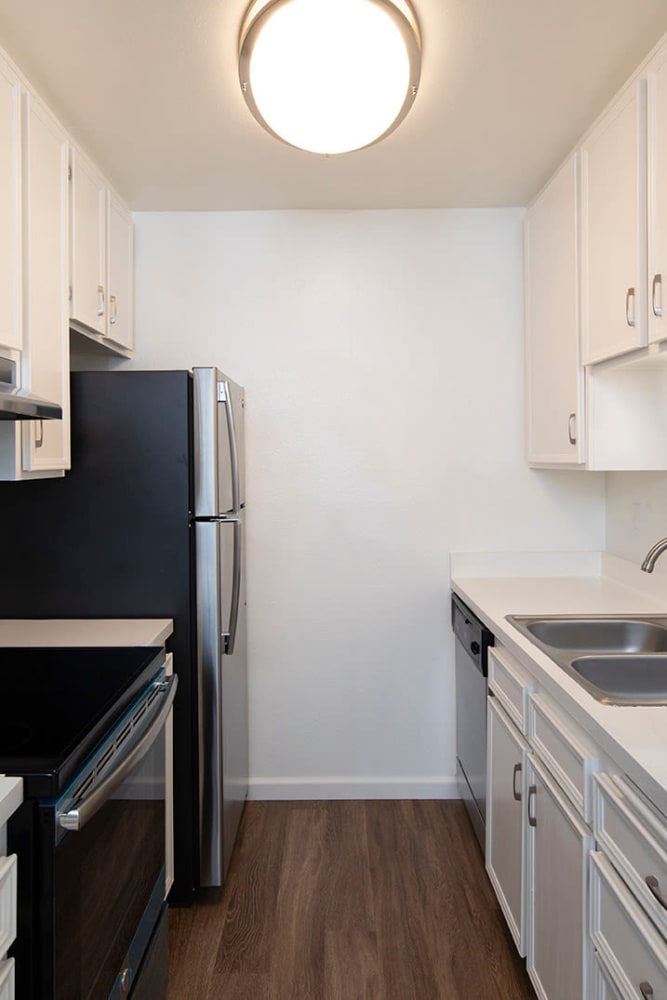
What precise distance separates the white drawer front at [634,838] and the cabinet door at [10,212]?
163 cm

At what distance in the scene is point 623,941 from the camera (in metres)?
1.16

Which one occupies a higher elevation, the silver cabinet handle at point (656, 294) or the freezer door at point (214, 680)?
the silver cabinet handle at point (656, 294)

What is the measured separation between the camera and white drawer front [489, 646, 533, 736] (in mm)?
1784

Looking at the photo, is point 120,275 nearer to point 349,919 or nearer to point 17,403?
point 17,403

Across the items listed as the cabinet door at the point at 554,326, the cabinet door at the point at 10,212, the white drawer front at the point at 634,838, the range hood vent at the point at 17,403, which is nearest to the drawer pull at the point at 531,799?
the white drawer front at the point at 634,838

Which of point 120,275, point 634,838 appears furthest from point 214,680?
point 120,275

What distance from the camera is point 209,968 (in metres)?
1.95

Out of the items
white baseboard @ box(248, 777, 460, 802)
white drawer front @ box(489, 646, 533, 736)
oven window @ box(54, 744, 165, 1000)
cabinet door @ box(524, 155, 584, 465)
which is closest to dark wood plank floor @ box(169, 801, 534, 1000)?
white baseboard @ box(248, 777, 460, 802)

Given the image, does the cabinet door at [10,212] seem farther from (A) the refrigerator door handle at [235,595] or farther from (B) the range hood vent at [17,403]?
(A) the refrigerator door handle at [235,595]

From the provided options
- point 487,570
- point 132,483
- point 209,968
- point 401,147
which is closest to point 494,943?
point 209,968

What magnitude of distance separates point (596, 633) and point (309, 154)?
1.82 meters

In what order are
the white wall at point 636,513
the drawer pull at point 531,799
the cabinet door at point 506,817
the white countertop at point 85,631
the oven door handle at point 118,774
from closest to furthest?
the oven door handle at point 118,774 < the drawer pull at point 531,799 < the cabinet door at point 506,817 < the white countertop at point 85,631 < the white wall at point 636,513

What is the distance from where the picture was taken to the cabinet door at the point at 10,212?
1646mm

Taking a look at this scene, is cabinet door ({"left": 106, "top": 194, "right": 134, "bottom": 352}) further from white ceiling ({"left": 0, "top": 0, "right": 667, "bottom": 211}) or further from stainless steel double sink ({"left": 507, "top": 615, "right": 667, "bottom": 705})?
stainless steel double sink ({"left": 507, "top": 615, "right": 667, "bottom": 705})
